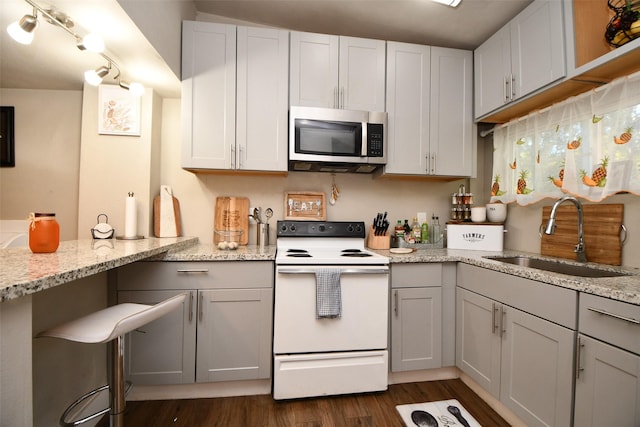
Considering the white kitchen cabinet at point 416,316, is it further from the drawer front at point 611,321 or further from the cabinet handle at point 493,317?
the drawer front at point 611,321

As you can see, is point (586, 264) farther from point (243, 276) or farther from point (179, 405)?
point (179, 405)

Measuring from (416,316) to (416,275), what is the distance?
28 cm

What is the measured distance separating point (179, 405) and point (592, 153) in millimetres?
2872

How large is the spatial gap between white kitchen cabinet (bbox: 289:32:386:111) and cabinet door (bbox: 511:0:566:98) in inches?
35.0

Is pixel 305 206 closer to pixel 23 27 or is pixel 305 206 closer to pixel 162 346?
pixel 162 346

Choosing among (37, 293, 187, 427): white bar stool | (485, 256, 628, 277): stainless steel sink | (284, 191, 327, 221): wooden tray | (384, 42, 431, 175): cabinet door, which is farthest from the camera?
(284, 191, 327, 221): wooden tray

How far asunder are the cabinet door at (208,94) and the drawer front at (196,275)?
2.37ft

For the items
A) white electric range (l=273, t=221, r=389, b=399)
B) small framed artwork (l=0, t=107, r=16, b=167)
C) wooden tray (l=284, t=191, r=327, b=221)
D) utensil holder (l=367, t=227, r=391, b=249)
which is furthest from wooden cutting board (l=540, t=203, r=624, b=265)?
small framed artwork (l=0, t=107, r=16, b=167)

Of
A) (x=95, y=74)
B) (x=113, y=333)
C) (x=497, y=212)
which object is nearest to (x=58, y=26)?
(x=95, y=74)

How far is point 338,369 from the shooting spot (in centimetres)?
172

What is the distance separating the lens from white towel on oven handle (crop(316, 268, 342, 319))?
65.7 inches

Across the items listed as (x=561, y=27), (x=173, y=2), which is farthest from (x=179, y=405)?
(x=561, y=27)

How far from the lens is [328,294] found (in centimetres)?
168

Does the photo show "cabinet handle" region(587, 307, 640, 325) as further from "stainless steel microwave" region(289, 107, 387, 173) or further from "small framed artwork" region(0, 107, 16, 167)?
"small framed artwork" region(0, 107, 16, 167)
